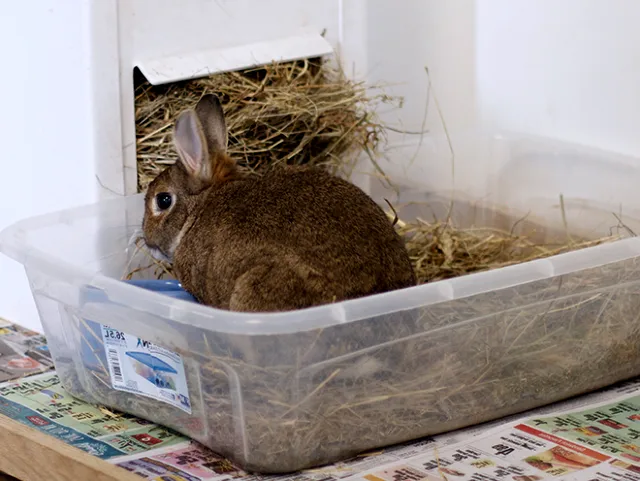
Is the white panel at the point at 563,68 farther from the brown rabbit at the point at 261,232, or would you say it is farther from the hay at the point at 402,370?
the brown rabbit at the point at 261,232

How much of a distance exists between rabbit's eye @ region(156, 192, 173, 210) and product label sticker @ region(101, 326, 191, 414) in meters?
0.30

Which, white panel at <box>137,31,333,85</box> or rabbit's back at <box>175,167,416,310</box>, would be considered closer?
rabbit's back at <box>175,167,416,310</box>

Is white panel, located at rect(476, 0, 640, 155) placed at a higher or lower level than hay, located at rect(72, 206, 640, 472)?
higher

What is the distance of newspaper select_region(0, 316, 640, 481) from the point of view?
Answer: 67.5 inches

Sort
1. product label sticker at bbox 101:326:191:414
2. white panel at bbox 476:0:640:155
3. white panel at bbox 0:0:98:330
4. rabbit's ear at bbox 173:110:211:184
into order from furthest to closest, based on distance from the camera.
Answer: white panel at bbox 476:0:640:155, white panel at bbox 0:0:98:330, rabbit's ear at bbox 173:110:211:184, product label sticker at bbox 101:326:191:414

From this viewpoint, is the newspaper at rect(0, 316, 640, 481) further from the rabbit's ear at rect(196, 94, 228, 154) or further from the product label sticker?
the rabbit's ear at rect(196, 94, 228, 154)

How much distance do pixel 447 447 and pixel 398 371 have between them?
157mm

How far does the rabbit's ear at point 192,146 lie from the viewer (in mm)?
2004

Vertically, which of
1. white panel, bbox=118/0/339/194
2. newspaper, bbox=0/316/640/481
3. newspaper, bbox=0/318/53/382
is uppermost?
white panel, bbox=118/0/339/194

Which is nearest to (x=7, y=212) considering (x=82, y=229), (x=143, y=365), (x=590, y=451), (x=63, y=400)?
(x=82, y=229)

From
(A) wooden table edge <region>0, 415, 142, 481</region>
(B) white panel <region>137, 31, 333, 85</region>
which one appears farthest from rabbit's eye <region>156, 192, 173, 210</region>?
(A) wooden table edge <region>0, 415, 142, 481</region>

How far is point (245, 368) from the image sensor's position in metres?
1.66

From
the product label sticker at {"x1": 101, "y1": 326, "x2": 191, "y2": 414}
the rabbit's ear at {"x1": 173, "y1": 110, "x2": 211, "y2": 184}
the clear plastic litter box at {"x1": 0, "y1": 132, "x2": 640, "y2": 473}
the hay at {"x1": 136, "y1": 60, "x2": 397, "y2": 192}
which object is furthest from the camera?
the hay at {"x1": 136, "y1": 60, "x2": 397, "y2": 192}

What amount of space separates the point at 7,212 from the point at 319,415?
0.95m
